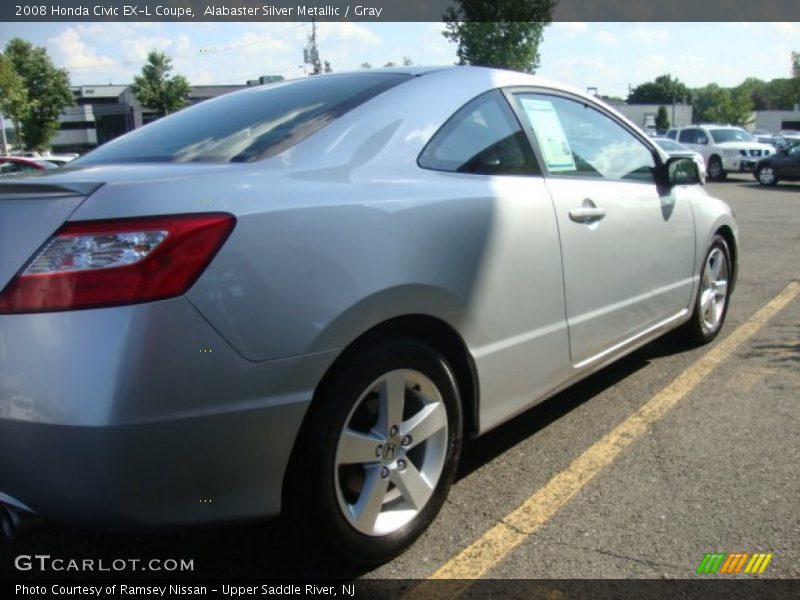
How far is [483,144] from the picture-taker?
2854mm

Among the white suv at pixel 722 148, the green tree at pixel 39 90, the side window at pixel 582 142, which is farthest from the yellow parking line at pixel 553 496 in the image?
the green tree at pixel 39 90

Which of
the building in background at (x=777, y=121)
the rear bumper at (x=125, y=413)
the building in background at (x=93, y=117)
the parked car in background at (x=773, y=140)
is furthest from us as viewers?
the building in background at (x=777, y=121)

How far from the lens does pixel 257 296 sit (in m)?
1.90

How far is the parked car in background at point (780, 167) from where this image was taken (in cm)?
1995

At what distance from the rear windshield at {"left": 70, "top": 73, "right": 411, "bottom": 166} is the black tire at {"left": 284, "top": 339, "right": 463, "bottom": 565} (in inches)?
29.7

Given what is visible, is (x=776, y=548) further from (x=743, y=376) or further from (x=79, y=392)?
(x=79, y=392)

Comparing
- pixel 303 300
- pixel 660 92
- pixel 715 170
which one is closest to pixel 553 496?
pixel 303 300

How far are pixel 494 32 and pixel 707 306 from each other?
3745 cm

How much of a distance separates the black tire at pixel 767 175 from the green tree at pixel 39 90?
145 ft

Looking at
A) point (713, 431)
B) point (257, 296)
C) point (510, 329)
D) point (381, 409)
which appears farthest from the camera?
point (713, 431)

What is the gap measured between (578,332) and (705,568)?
111cm

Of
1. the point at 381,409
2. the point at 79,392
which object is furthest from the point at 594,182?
the point at 79,392

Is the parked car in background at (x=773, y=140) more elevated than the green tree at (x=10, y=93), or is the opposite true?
the green tree at (x=10, y=93)

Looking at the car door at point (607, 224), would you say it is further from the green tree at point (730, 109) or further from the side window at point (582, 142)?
the green tree at point (730, 109)
